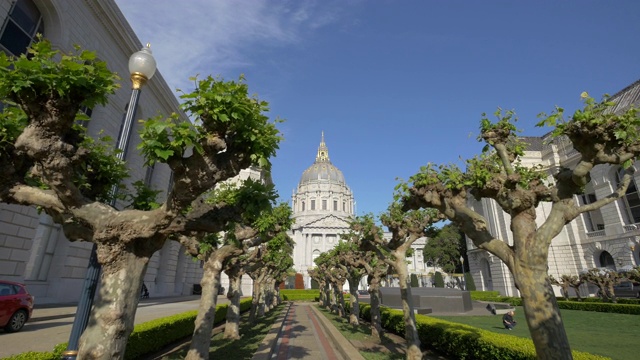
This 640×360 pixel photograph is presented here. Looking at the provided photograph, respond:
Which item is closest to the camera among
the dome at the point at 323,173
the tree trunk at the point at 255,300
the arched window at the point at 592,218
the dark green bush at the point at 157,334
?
the dark green bush at the point at 157,334

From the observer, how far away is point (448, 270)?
7625 centimetres

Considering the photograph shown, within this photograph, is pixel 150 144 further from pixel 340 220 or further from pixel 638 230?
pixel 340 220

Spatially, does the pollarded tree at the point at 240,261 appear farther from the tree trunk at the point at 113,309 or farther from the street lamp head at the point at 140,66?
the tree trunk at the point at 113,309

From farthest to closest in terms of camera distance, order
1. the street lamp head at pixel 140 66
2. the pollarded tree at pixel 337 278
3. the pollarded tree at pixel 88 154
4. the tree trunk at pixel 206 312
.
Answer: the pollarded tree at pixel 337 278, the tree trunk at pixel 206 312, the street lamp head at pixel 140 66, the pollarded tree at pixel 88 154

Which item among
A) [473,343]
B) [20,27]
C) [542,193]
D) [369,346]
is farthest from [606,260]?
[20,27]

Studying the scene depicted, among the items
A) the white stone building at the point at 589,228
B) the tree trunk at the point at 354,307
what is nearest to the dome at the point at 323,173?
the white stone building at the point at 589,228

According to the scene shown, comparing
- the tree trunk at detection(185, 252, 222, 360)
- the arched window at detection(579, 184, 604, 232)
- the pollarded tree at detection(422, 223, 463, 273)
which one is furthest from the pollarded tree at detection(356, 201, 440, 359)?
the pollarded tree at detection(422, 223, 463, 273)

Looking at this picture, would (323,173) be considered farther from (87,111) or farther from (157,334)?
(157,334)

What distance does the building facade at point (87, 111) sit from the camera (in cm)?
1458

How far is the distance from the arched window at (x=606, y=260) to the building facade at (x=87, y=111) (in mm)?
44110

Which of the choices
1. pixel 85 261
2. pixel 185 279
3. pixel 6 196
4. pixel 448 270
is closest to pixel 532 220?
pixel 6 196

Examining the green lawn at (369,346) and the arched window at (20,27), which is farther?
the arched window at (20,27)

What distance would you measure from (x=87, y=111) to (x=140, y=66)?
1702cm

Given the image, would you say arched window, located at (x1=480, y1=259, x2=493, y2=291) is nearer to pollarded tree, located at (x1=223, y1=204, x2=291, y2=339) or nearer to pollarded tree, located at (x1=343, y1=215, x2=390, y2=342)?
pollarded tree, located at (x1=343, y1=215, x2=390, y2=342)
